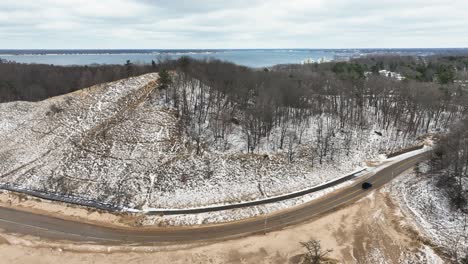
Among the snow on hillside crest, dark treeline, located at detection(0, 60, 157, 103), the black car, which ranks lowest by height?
the black car

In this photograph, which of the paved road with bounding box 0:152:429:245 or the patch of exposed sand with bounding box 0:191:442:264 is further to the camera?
the paved road with bounding box 0:152:429:245

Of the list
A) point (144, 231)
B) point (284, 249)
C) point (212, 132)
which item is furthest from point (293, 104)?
point (144, 231)

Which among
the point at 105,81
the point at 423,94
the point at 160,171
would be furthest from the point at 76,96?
the point at 423,94

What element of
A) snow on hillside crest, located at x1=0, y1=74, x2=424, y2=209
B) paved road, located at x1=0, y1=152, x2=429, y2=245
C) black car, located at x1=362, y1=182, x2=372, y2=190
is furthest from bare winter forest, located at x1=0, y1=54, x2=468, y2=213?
black car, located at x1=362, y1=182, x2=372, y2=190

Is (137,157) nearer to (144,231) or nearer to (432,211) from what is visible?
(144,231)

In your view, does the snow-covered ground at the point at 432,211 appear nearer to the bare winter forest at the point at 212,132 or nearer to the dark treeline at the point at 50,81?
the bare winter forest at the point at 212,132

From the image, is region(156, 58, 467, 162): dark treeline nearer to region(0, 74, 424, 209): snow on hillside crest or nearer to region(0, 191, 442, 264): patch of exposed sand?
region(0, 74, 424, 209): snow on hillside crest

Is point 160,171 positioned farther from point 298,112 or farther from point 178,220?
point 298,112
